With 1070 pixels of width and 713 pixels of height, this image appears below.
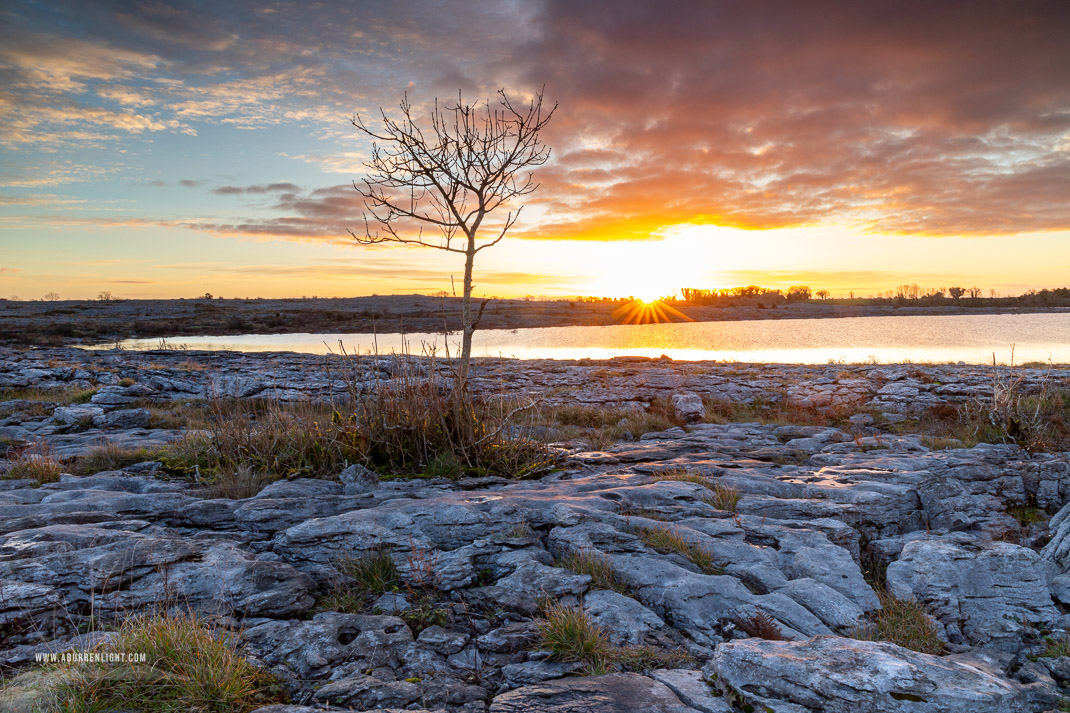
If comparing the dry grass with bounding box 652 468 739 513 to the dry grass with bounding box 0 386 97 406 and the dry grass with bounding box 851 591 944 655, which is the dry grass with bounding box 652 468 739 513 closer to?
the dry grass with bounding box 851 591 944 655

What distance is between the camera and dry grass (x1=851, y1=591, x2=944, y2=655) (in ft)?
16.1

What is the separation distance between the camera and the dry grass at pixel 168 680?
3.34 m

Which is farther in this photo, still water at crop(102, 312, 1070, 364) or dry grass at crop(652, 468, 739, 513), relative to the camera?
still water at crop(102, 312, 1070, 364)

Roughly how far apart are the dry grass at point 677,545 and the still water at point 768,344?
26272 millimetres

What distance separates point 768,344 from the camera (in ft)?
153

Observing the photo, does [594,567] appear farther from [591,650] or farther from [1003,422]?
[1003,422]

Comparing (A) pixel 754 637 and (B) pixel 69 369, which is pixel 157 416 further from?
(A) pixel 754 637

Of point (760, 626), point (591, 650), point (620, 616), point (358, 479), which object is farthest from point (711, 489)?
point (358, 479)

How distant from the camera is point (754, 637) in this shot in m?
4.68

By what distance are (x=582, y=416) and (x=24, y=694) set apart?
44.1 ft

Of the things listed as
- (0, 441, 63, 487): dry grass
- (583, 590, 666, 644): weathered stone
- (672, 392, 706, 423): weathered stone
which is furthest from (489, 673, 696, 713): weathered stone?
(672, 392, 706, 423): weathered stone

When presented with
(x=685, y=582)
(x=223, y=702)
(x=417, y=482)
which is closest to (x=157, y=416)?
(x=417, y=482)

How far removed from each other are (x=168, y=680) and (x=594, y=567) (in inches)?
144

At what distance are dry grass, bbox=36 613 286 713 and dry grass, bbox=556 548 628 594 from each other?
9.59 feet
